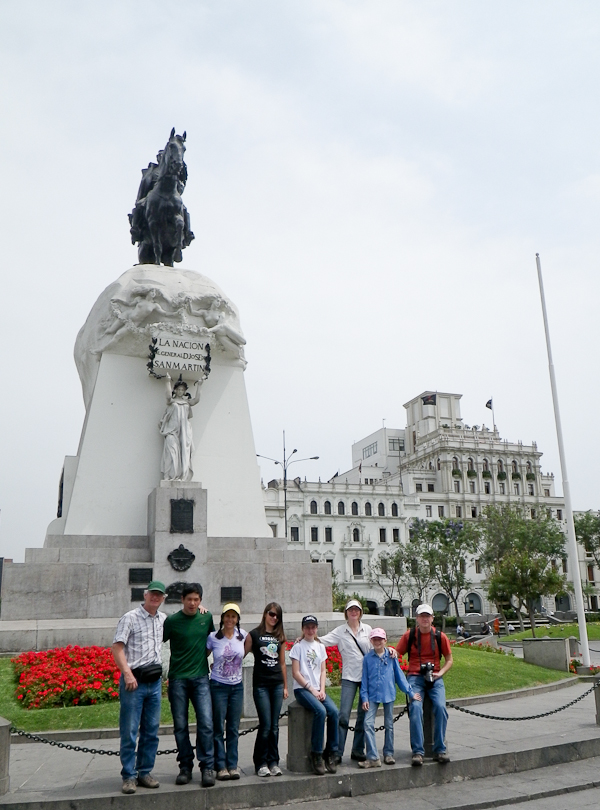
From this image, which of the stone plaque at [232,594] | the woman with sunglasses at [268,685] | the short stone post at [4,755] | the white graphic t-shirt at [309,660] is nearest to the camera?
the short stone post at [4,755]

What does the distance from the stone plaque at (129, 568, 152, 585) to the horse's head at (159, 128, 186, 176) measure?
416 inches

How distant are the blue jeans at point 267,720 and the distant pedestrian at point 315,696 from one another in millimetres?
229

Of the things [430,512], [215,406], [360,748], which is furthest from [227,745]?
[430,512]

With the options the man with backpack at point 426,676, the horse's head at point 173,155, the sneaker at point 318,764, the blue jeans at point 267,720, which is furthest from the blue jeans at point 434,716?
the horse's head at point 173,155

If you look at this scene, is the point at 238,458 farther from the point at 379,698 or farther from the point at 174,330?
the point at 379,698

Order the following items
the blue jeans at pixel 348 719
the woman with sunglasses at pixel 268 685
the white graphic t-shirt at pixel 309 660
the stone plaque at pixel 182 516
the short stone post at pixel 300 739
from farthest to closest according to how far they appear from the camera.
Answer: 1. the stone plaque at pixel 182 516
2. the blue jeans at pixel 348 719
3. the white graphic t-shirt at pixel 309 660
4. the short stone post at pixel 300 739
5. the woman with sunglasses at pixel 268 685

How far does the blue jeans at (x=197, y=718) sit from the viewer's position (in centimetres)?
656

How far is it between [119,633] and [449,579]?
47.8 meters

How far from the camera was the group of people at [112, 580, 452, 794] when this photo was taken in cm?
646

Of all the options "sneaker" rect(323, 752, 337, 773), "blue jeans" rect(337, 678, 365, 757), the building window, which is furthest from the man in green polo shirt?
the building window

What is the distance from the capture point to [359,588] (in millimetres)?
63594

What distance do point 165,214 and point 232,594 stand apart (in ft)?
34.1

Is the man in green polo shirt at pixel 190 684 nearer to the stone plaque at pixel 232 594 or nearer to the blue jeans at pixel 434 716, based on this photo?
the blue jeans at pixel 434 716

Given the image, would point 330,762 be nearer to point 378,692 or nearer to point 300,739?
point 300,739
